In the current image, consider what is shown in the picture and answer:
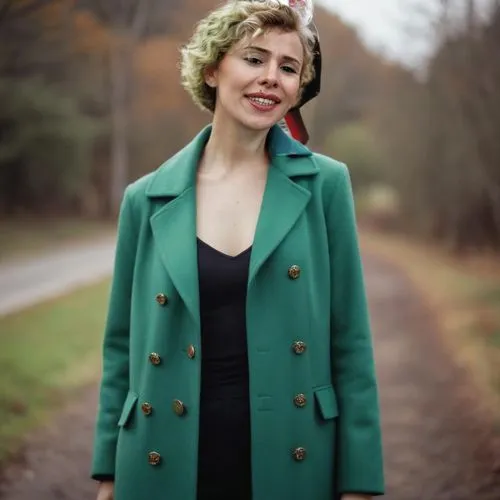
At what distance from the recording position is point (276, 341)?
154cm

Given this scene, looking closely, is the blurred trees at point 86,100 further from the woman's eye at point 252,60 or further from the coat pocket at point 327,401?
the coat pocket at point 327,401

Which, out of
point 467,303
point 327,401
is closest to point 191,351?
point 327,401

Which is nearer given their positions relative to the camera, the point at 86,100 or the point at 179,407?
the point at 179,407

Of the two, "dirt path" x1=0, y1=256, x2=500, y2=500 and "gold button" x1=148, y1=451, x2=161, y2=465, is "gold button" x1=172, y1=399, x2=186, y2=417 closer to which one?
"gold button" x1=148, y1=451, x2=161, y2=465

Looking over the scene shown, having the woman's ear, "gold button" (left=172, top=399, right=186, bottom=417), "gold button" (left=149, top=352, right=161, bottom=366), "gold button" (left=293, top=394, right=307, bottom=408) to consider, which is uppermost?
the woman's ear

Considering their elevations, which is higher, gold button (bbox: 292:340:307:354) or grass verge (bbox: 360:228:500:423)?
grass verge (bbox: 360:228:500:423)

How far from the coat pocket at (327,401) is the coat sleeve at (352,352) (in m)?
0.03

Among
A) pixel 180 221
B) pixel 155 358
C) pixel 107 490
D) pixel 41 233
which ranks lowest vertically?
pixel 107 490

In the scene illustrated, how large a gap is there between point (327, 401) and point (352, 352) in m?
0.13

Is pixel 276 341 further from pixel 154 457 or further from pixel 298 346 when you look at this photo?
pixel 154 457

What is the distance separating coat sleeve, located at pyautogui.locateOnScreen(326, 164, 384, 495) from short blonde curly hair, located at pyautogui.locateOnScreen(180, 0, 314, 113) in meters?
0.31

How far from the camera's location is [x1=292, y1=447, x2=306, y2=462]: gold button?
158cm

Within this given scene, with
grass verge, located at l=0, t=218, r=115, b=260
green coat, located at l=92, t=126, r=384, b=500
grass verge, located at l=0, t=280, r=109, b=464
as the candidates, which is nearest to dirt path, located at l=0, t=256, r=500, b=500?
grass verge, located at l=0, t=280, r=109, b=464

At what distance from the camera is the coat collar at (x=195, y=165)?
5.33 ft
